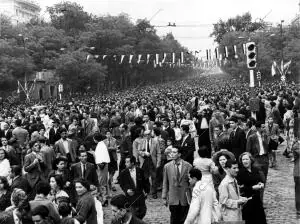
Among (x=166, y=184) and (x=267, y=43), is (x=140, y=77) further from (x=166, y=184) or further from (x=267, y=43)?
(x=166, y=184)

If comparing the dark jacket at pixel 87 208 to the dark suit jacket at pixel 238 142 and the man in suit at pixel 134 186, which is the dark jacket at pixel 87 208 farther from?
the dark suit jacket at pixel 238 142

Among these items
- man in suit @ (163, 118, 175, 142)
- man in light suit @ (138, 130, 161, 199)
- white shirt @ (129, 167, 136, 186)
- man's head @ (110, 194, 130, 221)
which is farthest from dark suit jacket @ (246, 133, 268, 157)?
man's head @ (110, 194, 130, 221)

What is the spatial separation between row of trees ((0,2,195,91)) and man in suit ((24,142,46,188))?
38.5m

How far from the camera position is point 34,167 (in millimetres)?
10711

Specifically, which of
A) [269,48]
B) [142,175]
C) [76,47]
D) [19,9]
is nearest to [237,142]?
[142,175]

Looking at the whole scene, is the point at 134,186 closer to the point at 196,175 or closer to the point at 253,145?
the point at 196,175

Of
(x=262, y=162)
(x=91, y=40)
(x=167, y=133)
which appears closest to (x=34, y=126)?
(x=167, y=133)

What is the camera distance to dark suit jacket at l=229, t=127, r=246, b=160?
1210 centimetres

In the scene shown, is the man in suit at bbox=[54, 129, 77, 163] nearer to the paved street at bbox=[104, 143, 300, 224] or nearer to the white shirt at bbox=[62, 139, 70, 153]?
the white shirt at bbox=[62, 139, 70, 153]

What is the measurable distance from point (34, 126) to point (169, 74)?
112950 mm

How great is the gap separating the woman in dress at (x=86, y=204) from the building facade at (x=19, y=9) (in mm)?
107983

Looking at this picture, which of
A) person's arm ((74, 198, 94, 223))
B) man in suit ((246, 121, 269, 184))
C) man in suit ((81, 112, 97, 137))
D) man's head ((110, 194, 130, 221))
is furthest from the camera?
man in suit ((81, 112, 97, 137))

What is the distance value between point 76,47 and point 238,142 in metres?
62.2

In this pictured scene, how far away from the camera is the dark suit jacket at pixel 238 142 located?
1210 centimetres
